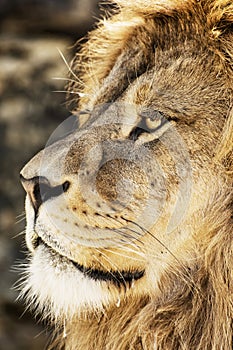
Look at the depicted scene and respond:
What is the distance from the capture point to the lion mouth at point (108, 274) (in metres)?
2.08

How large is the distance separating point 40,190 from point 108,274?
0.26 m

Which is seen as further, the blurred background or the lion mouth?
the blurred background

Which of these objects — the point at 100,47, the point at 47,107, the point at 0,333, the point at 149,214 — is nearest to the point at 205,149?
the point at 149,214

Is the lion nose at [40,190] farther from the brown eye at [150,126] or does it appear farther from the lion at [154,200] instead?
the brown eye at [150,126]

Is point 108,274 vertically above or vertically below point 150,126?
below

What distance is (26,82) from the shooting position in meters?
4.74

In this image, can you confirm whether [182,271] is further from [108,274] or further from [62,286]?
[62,286]

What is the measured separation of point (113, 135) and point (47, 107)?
2.56 metres

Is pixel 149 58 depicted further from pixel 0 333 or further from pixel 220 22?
pixel 0 333

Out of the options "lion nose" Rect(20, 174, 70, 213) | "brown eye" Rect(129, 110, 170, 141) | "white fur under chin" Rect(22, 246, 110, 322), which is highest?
"brown eye" Rect(129, 110, 170, 141)

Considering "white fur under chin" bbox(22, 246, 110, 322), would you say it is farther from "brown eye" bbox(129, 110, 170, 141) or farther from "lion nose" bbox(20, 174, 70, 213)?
"brown eye" bbox(129, 110, 170, 141)

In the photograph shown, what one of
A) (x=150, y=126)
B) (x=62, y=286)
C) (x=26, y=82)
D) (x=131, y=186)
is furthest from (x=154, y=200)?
(x=26, y=82)

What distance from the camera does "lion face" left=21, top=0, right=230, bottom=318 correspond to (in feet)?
6.63

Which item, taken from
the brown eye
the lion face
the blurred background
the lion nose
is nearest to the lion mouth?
the lion face
